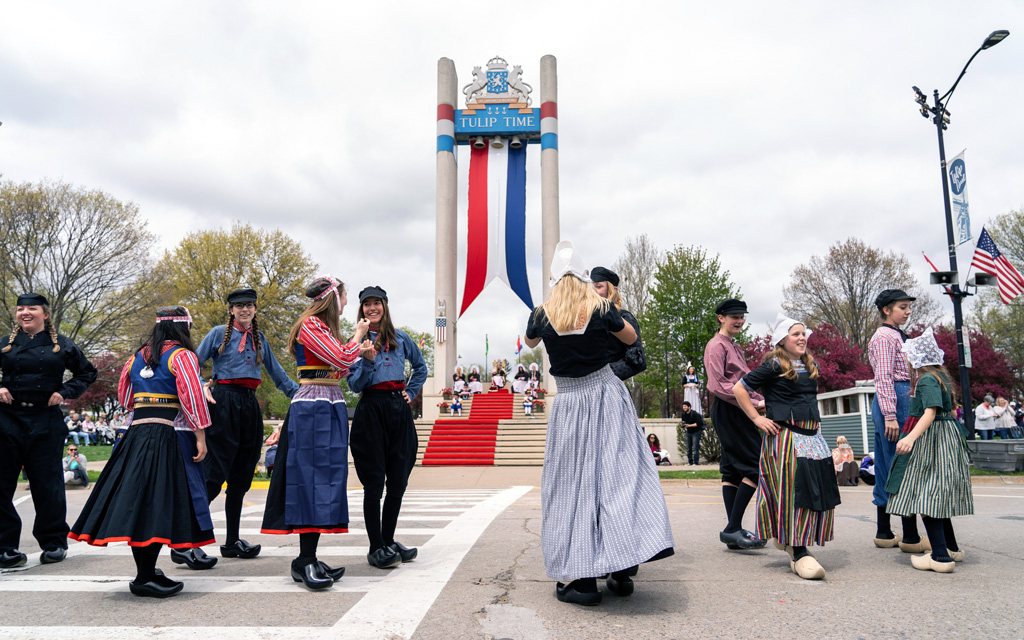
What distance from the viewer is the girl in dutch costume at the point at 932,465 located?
484 cm

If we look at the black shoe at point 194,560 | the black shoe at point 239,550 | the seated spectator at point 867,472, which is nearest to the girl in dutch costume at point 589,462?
the black shoe at point 194,560

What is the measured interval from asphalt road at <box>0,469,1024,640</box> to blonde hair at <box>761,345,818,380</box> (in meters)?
1.37

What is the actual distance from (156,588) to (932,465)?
532 centimetres

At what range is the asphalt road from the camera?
136 inches

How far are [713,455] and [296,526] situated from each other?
17571 mm

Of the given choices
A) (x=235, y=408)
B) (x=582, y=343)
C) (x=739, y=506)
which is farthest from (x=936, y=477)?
(x=235, y=408)

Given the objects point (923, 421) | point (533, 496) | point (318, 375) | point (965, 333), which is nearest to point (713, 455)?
point (965, 333)

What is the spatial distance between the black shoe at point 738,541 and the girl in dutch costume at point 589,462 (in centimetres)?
178

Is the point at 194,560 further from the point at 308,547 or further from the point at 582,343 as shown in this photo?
the point at 582,343

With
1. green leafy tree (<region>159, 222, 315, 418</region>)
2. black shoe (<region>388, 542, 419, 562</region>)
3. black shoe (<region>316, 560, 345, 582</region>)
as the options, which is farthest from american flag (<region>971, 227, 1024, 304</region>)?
green leafy tree (<region>159, 222, 315, 418</region>)

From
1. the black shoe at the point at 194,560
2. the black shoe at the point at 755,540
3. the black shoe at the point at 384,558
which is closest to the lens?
the black shoe at the point at 384,558

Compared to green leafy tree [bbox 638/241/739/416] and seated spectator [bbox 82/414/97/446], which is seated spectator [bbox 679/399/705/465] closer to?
green leafy tree [bbox 638/241/739/416]

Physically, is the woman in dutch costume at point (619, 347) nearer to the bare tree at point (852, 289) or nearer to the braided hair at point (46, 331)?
the braided hair at point (46, 331)

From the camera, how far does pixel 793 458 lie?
484cm
